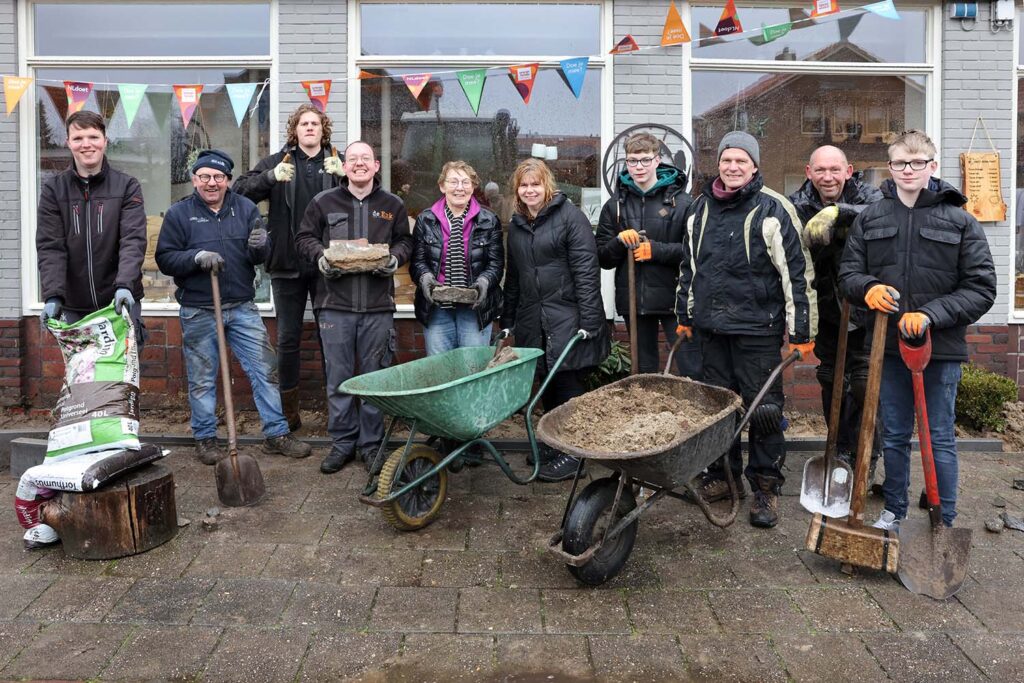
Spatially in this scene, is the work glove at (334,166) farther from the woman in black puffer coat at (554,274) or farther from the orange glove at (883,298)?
the orange glove at (883,298)

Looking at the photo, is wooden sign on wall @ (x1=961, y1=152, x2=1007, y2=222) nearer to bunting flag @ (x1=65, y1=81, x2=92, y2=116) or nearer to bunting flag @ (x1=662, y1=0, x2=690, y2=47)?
bunting flag @ (x1=662, y1=0, x2=690, y2=47)

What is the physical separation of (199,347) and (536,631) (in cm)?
327

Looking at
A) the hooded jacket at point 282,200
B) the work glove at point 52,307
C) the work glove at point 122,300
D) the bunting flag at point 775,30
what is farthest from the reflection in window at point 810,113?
the work glove at point 52,307

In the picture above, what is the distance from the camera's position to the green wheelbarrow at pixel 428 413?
4316mm

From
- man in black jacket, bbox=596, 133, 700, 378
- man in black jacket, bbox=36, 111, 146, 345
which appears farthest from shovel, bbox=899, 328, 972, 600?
man in black jacket, bbox=36, 111, 146, 345

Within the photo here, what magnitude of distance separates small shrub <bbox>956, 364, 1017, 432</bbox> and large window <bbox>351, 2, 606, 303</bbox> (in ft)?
10.3

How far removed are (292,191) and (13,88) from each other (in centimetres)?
253

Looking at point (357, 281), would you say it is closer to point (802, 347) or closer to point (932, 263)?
point (802, 347)

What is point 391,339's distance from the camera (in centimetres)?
568

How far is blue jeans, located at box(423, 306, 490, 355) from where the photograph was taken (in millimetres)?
5648

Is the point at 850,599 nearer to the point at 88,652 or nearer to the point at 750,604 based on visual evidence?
the point at 750,604

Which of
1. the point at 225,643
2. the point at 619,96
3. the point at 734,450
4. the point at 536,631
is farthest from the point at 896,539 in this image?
the point at 619,96

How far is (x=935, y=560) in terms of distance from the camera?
156 inches

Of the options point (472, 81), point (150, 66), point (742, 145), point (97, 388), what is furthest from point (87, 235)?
point (742, 145)
